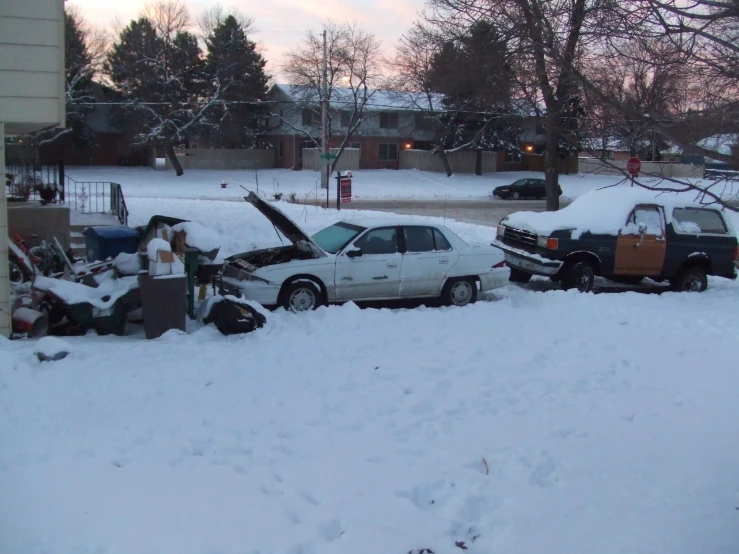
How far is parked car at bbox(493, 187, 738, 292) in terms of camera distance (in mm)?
12820

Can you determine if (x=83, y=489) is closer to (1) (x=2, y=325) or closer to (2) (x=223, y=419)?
(2) (x=223, y=419)

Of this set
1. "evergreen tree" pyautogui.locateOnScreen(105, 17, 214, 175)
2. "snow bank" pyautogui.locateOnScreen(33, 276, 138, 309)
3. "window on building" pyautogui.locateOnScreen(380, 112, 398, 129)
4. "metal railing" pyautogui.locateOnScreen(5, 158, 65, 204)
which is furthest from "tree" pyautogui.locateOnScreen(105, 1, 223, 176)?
"snow bank" pyautogui.locateOnScreen(33, 276, 138, 309)

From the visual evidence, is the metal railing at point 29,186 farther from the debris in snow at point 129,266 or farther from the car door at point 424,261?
the car door at point 424,261

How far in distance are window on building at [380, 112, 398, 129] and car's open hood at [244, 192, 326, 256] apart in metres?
46.5

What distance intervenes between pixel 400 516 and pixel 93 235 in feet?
27.7

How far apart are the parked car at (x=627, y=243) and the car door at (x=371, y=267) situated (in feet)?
10.5

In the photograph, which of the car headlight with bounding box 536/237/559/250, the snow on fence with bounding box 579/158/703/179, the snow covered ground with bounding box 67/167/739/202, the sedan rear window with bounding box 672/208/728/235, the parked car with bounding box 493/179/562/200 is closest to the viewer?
the snow on fence with bounding box 579/158/703/179

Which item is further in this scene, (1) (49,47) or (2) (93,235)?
(2) (93,235)

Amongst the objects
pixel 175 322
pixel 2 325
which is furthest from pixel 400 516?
pixel 2 325

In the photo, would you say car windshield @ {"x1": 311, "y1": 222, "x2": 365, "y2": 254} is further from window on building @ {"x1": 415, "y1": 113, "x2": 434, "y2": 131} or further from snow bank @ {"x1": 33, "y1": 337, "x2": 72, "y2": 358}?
window on building @ {"x1": 415, "y1": 113, "x2": 434, "y2": 131}

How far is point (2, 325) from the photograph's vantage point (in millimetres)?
8070

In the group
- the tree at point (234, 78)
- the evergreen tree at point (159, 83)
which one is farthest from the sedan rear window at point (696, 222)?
the tree at point (234, 78)

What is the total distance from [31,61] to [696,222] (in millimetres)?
11349

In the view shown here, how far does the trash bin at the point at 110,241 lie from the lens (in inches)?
440
